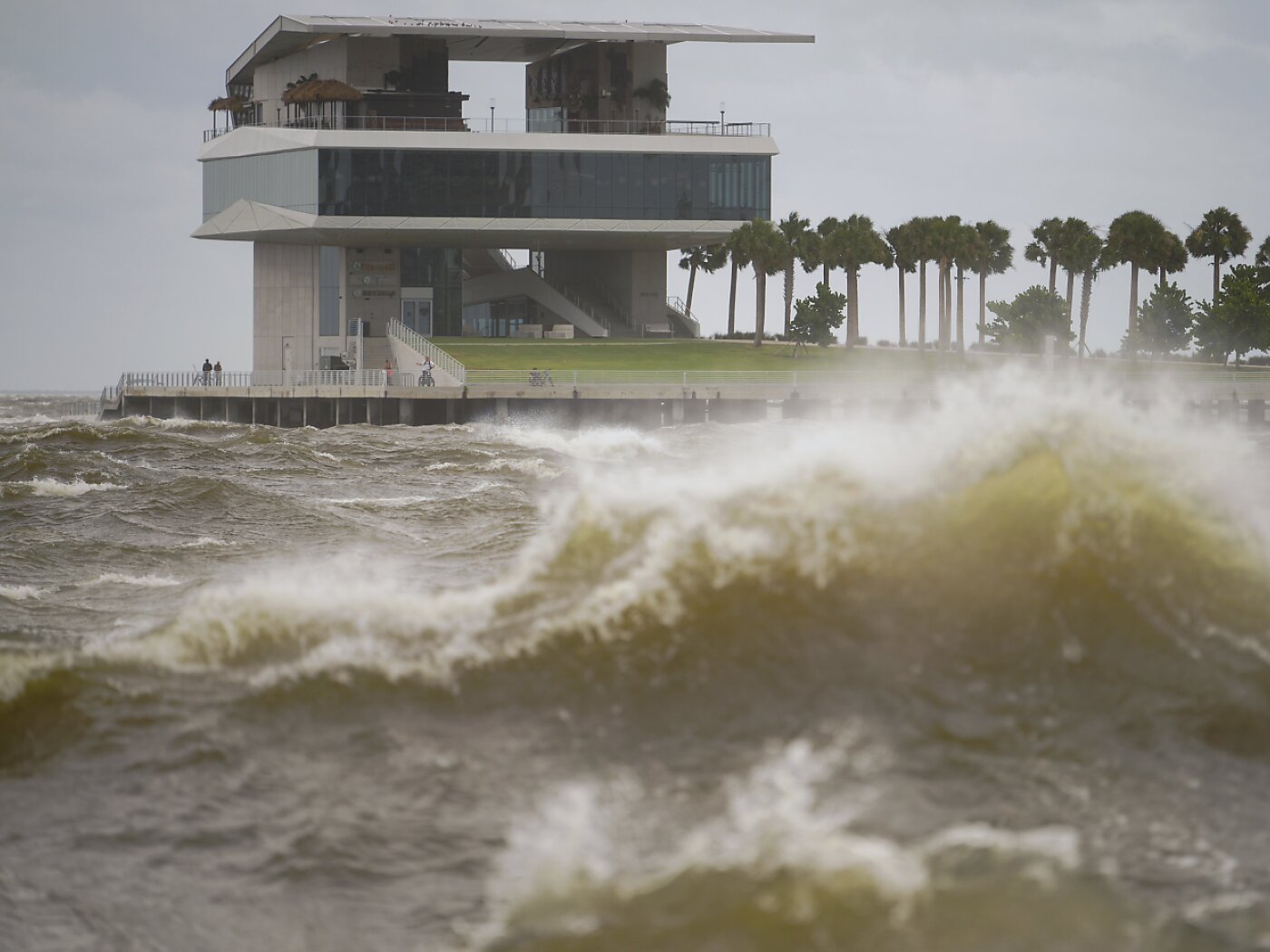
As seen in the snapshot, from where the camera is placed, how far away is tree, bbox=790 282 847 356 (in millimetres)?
79250

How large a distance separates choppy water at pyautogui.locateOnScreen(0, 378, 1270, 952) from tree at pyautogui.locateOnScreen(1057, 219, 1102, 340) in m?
82.2

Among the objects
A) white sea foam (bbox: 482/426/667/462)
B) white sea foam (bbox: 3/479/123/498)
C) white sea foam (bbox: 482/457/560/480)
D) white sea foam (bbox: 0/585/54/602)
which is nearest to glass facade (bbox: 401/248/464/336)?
white sea foam (bbox: 482/426/667/462)

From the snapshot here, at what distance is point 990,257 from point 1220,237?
1343 centimetres

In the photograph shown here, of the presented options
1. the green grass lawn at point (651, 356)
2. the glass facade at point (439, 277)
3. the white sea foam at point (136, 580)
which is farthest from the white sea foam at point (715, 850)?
the glass facade at point (439, 277)

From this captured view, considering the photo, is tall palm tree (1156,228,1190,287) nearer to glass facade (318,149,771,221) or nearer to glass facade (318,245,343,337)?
glass facade (318,149,771,221)

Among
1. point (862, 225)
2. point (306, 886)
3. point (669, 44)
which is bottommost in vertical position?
point (306, 886)

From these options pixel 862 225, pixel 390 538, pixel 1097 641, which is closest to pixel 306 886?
pixel 1097 641

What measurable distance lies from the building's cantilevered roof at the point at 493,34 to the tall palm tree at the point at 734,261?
10.2m

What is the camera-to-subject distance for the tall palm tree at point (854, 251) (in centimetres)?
8175

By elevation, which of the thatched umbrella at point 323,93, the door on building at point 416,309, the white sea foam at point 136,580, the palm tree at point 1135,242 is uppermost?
the thatched umbrella at point 323,93

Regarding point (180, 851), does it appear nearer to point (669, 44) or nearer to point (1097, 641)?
point (1097, 641)

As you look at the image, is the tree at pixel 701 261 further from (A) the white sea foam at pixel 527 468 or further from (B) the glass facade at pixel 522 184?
(A) the white sea foam at pixel 527 468

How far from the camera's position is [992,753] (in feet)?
20.0

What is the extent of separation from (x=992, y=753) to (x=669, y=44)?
81152mm
